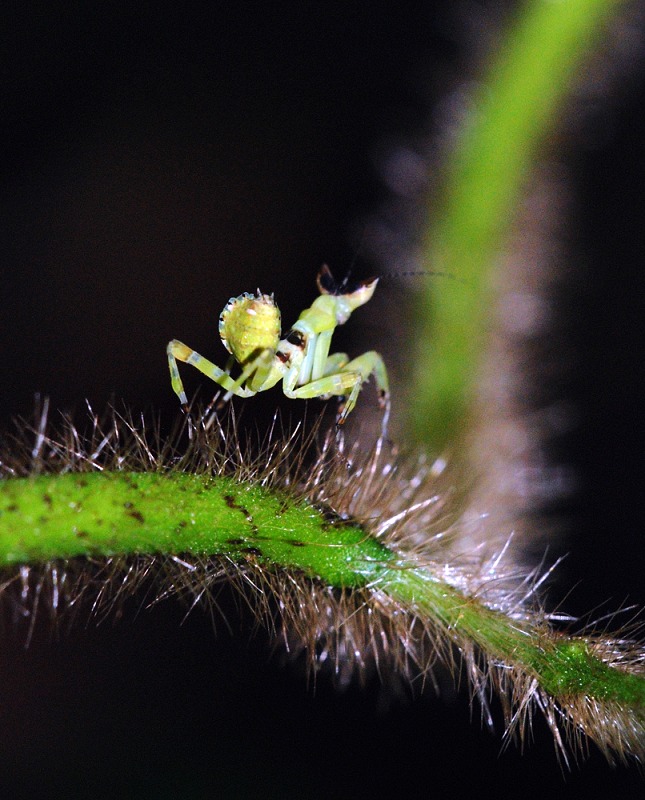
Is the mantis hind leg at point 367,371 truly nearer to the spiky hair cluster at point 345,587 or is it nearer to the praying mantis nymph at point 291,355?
the praying mantis nymph at point 291,355

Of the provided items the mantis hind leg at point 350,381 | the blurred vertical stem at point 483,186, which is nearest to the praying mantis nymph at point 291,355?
the mantis hind leg at point 350,381

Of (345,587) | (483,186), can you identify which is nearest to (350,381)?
(483,186)

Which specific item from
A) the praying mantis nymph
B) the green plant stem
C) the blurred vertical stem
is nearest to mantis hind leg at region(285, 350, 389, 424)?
the praying mantis nymph

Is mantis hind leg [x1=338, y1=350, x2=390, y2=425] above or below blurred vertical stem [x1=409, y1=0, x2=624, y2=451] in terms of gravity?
below

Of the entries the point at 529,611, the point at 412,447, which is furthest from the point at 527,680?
the point at 412,447

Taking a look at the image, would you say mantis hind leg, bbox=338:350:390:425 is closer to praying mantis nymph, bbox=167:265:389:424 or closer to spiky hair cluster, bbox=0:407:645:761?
praying mantis nymph, bbox=167:265:389:424

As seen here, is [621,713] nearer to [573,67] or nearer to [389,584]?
[389,584]
